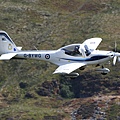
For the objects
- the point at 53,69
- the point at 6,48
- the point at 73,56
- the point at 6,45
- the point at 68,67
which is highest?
the point at 6,45

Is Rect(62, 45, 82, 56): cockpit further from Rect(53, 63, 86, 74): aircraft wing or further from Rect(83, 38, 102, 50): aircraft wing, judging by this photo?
Rect(83, 38, 102, 50): aircraft wing

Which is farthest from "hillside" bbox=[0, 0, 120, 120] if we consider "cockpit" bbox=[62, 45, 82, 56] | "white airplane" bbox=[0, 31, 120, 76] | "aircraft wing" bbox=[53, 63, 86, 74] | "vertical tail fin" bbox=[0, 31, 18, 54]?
"aircraft wing" bbox=[53, 63, 86, 74]

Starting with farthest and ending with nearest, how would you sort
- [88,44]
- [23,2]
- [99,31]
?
[23,2] < [99,31] < [88,44]

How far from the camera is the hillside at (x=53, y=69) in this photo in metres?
147

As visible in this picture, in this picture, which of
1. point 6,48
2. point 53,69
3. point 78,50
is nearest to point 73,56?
point 78,50

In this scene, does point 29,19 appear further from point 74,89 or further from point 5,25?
point 74,89

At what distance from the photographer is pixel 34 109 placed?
14575cm

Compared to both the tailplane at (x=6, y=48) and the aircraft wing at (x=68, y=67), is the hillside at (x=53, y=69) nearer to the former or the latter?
the tailplane at (x=6, y=48)

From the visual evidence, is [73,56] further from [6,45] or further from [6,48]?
[6,45]

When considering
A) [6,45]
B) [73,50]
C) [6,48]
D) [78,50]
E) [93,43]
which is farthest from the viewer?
[93,43]

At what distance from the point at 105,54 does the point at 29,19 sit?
56.9m

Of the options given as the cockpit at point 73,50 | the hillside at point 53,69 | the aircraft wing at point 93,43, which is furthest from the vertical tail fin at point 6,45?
the hillside at point 53,69

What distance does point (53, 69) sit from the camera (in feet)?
497

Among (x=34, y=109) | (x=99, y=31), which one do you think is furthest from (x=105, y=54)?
(x=99, y=31)
